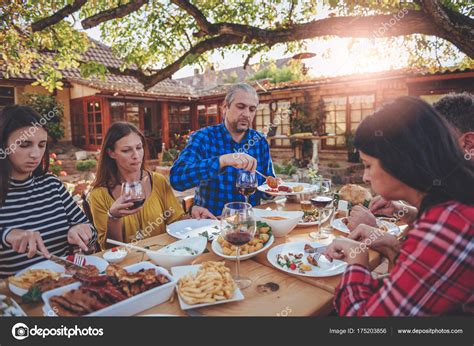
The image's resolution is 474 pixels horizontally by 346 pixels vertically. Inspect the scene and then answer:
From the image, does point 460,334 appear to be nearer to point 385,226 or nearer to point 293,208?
point 385,226

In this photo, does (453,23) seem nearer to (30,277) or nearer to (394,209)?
(394,209)

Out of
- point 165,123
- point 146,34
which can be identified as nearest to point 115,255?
point 146,34

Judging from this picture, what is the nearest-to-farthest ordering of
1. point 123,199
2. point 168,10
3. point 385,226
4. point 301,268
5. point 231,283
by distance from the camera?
point 231,283
point 301,268
point 123,199
point 385,226
point 168,10

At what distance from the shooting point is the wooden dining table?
111 centimetres

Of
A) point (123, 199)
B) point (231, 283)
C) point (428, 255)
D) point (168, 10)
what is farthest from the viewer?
point (168, 10)

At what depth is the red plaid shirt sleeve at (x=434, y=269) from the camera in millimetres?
905

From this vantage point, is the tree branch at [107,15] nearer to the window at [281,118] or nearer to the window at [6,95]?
the window at [281,118]

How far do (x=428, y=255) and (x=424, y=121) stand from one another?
43 centimetres

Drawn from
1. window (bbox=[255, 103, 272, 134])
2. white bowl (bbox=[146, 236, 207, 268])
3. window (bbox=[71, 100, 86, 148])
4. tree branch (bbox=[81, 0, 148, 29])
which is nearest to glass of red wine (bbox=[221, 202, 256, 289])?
white bowl (bbox=[146, 236, 207, 268])

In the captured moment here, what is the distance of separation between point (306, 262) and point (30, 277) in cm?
121

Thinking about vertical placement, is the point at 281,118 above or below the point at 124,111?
below

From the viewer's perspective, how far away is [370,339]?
1030 mm

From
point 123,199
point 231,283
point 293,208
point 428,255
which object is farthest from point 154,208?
point 428,255

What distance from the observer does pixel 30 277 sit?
125 cm
